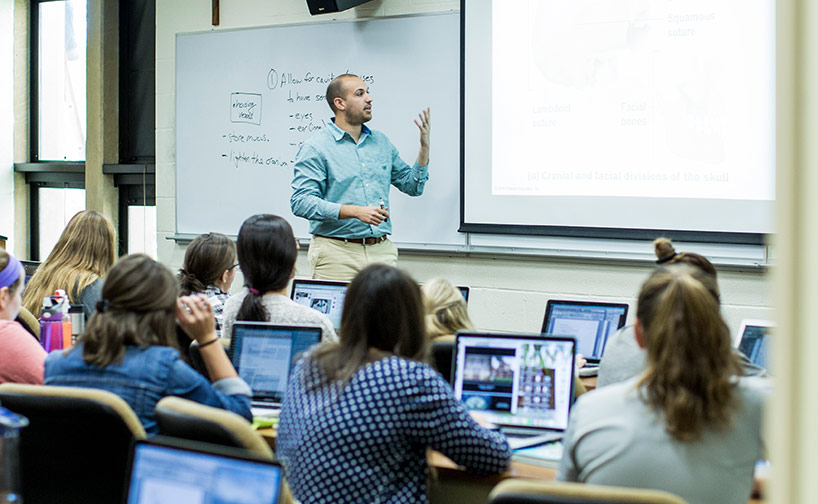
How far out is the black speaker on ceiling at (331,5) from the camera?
4.95 meters

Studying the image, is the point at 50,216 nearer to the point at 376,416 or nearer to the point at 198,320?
the point at 198,320

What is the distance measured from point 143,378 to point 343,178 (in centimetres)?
257

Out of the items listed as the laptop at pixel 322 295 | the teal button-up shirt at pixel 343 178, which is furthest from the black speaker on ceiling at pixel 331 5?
the laptop at pixel 322 295

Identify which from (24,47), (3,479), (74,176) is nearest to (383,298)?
(3,479)

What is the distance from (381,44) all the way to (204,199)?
5.36 ft

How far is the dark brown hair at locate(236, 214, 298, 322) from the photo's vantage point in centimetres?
284

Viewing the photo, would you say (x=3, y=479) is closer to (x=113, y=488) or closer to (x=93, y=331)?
(x=113, y=488)

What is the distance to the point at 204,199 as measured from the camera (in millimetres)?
5762

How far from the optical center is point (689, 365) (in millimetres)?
1601

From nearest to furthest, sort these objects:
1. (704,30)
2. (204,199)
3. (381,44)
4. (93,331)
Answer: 1. (93,331)
2. (704,30)
3. (381,44)
4. (204,199)

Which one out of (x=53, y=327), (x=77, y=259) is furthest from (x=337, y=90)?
(x=53, y=327)

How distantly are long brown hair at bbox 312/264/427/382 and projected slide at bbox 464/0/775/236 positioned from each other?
2765 mm

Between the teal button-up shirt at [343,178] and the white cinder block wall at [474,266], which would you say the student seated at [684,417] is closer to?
the white cinder block wall at [474,266]

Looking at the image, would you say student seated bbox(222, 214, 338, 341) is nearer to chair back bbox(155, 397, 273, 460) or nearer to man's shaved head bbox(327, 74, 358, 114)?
chair back bbox(155, 397, 273, 460)
